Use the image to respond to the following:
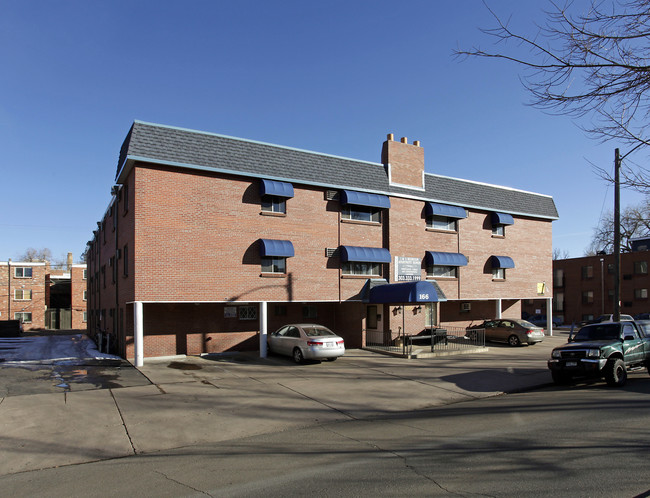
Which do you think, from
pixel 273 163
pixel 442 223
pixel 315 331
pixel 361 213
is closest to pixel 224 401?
pixel 315 331

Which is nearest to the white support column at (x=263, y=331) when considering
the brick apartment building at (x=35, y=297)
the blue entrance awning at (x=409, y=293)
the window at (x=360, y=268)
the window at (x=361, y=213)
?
the window at (x=360, y=268)

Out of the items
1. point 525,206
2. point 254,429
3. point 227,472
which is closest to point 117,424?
point 254,429

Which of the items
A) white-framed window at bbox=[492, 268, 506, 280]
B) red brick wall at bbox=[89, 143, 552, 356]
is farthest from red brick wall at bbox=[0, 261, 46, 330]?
white-framed window at bbox=[492, 268, 506, 280]

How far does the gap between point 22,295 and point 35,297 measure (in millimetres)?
1220

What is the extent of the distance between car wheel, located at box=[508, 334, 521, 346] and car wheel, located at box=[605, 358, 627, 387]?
1230cm

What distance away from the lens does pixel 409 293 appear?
66.3 ft

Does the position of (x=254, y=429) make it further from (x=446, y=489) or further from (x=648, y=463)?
(x=648, y=463)

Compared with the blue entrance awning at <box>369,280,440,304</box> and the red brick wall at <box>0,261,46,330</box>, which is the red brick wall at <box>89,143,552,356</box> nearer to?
the blue entrance awning at <box>369,280,440,304</box>

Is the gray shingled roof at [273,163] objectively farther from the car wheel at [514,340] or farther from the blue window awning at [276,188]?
the car wheel at [514,340]

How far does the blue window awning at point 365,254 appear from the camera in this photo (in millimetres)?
22281

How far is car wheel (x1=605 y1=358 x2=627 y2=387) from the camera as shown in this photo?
13.0 meters

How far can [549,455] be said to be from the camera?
23.2 ft

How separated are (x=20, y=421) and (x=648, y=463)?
11481 mm

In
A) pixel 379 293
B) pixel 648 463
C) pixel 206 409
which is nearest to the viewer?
pixel 648 463
